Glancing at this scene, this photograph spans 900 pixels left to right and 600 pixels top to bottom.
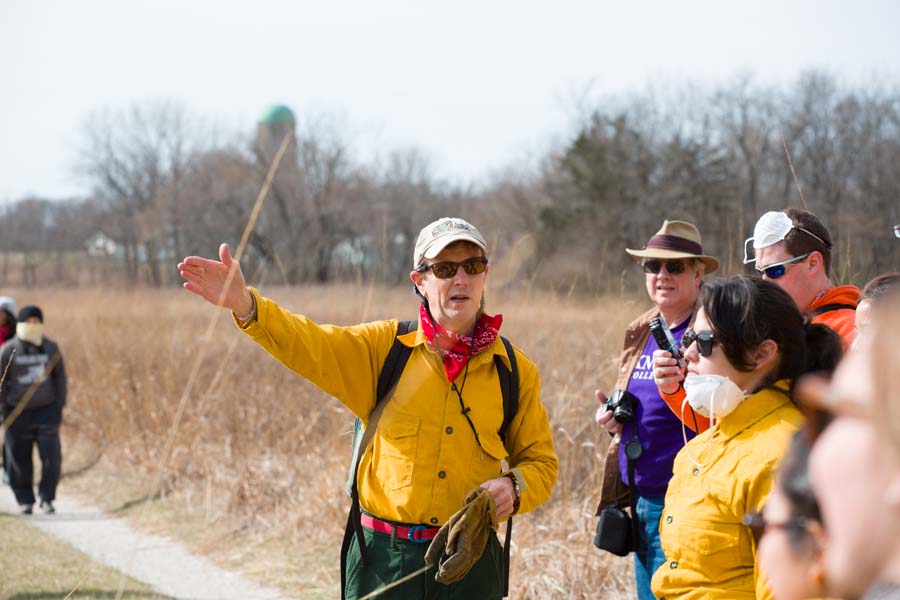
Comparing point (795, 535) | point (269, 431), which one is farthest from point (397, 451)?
point (269, 431)

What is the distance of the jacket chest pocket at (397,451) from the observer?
2.71 meters

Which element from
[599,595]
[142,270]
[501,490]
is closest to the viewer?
[501,490]

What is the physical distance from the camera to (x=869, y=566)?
787 millimetres

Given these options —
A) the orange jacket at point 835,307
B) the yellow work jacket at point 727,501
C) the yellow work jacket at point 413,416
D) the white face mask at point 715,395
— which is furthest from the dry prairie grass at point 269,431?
the white face mask at point 715,395

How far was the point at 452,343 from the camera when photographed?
2.82m

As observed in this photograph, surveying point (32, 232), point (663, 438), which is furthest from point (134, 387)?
point (32, 232)

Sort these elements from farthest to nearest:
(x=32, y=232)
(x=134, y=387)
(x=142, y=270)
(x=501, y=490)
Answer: (x=32, y=232)
(x=142, y=270)
(x=134, y=387)
(x=501, y=490)

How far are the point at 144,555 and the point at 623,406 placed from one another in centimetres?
467

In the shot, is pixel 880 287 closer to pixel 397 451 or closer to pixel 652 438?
pixel 652 438

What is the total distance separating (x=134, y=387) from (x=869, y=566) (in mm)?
9984

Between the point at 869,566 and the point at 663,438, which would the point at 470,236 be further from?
the point at 869,566

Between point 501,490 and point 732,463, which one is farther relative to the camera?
point 501,490

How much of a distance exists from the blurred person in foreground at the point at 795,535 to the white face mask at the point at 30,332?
8.20m

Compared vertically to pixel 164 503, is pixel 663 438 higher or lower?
higher
